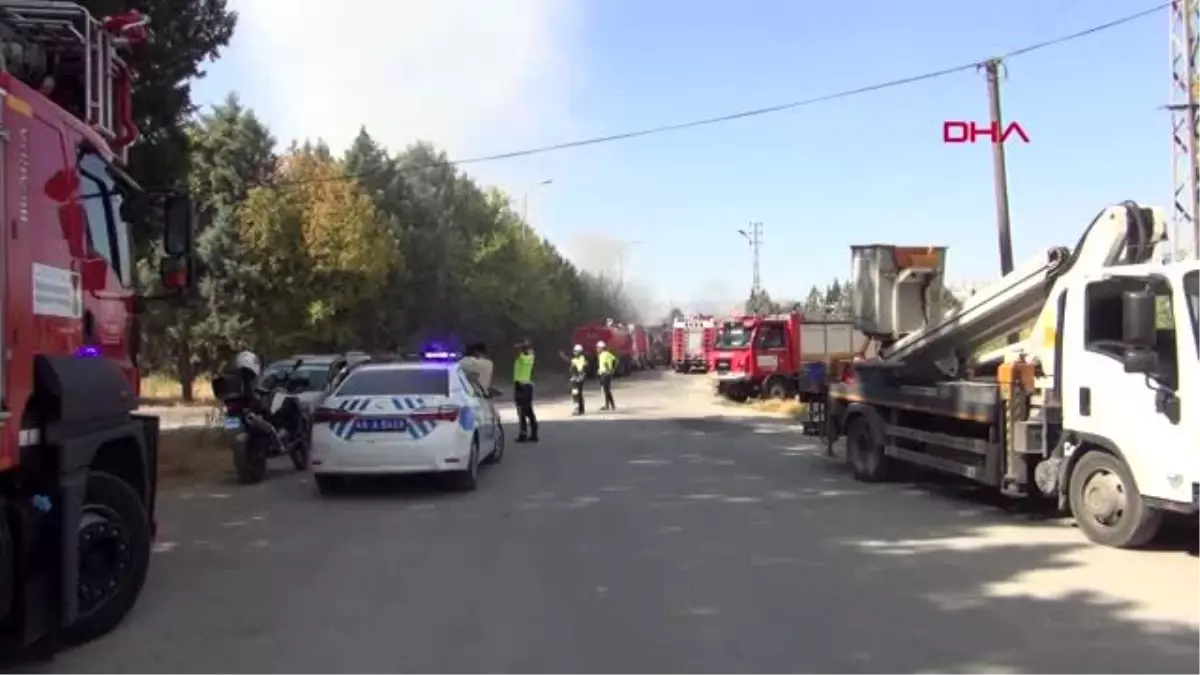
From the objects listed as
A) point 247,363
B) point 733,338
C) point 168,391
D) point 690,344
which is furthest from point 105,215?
point 690,344

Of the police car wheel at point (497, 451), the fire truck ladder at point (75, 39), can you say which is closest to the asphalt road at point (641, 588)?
the police car wheel at point (497, 451)

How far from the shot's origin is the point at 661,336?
87125 mm

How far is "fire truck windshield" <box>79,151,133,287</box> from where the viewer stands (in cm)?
677

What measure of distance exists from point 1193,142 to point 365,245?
24229 mm

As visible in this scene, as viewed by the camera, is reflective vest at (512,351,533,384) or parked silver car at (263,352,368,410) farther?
reflective vest at (512,351,533,384)

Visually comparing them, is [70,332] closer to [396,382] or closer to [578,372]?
[396,382]

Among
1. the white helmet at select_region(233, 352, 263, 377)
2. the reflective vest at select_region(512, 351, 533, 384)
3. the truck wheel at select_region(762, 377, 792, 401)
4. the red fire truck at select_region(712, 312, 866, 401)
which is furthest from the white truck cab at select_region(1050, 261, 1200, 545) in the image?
the truck wheel at select_region(762, 377, 792, 401)

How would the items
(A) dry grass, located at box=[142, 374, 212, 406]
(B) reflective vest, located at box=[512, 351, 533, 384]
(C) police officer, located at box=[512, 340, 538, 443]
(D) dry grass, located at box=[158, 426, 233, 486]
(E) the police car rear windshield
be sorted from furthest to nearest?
(A) dry grass, located at box=[142, 374, 212, 406], (B) reflective vest, located at box=[512, 351, 533, 384], (C) police officer, located at box=[512, 340, 538, 443], (D) dry grass, located at box=[158, 426, 233, 486], (E) the police car rear windshield

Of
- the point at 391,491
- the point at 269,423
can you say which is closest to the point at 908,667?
the point at 391,491

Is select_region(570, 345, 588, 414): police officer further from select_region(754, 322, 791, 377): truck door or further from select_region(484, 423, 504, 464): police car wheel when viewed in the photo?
select_region(484, 423, 504, 464): police car wheel

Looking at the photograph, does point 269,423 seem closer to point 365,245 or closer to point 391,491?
point 391,491

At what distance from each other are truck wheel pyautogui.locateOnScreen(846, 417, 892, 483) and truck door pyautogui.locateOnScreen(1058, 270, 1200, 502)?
4.02m

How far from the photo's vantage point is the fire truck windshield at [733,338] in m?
35.1

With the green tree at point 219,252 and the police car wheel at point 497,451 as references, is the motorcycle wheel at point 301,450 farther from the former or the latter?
the green tree at point 219,252
